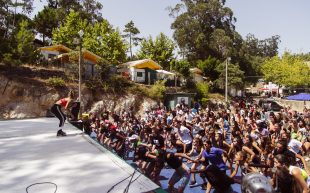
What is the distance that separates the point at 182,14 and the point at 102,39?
60.8 feet

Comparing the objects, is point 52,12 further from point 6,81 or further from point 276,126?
point 276,126

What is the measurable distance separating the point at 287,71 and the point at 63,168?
1676 inches

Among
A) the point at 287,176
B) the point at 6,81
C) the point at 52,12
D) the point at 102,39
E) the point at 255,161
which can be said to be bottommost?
the point at 255,161

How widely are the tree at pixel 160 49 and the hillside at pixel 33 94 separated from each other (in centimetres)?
1338

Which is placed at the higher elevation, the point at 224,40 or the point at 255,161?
the point at 224,40

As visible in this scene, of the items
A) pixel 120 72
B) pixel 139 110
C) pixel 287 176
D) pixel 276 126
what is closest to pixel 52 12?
pixel 120 72

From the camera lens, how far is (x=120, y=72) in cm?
2959

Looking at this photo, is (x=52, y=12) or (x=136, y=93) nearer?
(x=136, y=93)

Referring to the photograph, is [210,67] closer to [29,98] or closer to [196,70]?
[196,70]

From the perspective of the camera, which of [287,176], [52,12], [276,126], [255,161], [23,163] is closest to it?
[287,176]

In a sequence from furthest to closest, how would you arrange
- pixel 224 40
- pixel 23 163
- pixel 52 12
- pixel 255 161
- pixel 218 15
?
pixel 218 15 < pixel 224 40 < pixel 52 12 < pixel 255 161 < pixel 23 163

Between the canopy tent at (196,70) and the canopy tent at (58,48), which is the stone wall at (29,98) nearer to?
the canopy tent at (58,48)

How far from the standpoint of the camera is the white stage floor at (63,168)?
11.3 ft

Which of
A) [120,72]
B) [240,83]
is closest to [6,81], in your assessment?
[120,72]
